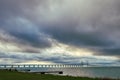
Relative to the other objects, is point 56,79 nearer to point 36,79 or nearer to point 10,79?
point 36,79

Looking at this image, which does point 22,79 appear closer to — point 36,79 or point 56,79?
point 36,79

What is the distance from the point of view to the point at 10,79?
38562 millimetres

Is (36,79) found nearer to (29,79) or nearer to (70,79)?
(29,79)

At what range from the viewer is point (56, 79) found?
41062 millimetres

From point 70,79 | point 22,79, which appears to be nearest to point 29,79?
point 22,79

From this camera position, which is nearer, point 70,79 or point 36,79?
point 36,79

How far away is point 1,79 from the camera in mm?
38406

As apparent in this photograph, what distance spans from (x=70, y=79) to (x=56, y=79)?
8.20 ft

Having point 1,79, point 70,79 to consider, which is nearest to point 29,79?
point 1,79

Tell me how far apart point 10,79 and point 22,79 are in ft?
5.62

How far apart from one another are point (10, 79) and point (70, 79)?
9.54 m

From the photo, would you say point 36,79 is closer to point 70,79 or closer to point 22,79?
point 22,79

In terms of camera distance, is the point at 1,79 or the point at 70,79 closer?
the point at 1,79

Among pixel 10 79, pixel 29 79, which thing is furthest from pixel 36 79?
Answer: pixel 10 79
